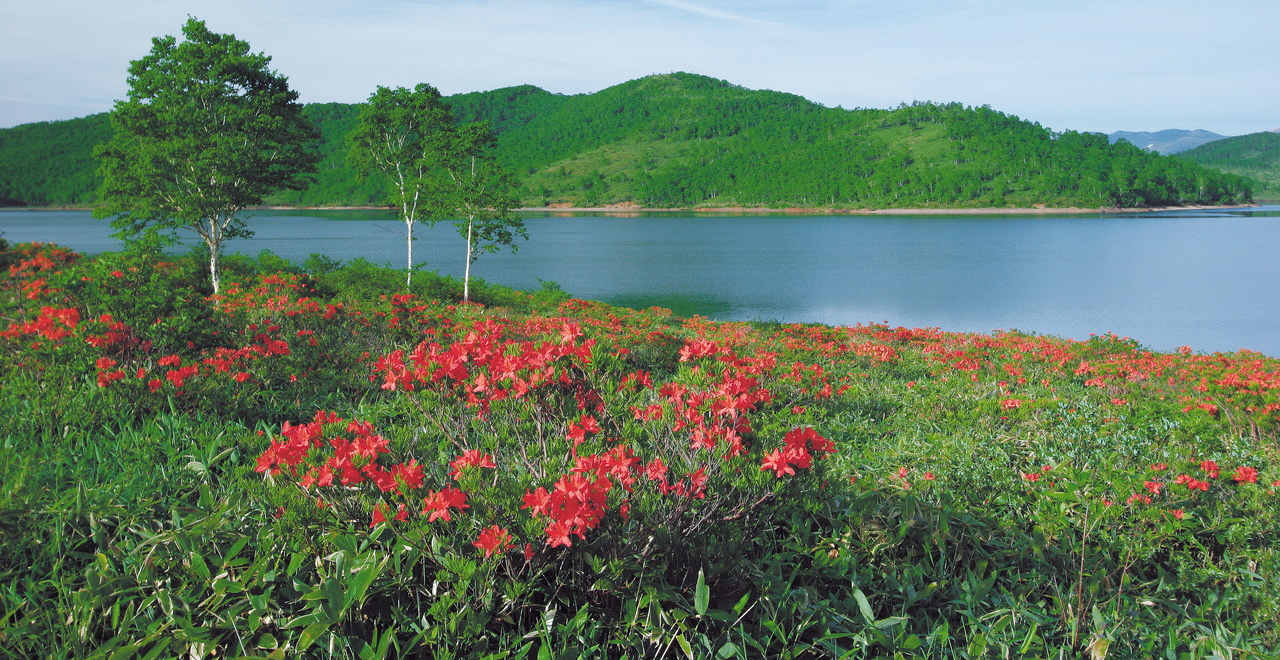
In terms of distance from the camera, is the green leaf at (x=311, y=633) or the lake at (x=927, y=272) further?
the lake at (x=927, y=272)

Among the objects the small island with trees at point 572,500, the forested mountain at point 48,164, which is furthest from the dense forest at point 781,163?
the small island with trees at point 572,500

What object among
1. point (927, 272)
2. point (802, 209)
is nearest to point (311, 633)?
point (927, 272)

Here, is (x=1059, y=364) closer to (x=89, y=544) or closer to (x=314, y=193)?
(x=89, y=544)

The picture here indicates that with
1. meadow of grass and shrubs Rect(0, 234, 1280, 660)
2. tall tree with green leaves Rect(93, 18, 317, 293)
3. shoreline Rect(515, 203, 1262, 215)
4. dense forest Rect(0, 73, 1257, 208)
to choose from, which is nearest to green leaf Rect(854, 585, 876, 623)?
meadow of grass and shrubs Rect(0, 234, 1280, 660)

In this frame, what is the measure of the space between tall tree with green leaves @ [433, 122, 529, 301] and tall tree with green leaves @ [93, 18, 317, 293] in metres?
5.58

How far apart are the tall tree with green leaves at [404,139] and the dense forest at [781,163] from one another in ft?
271

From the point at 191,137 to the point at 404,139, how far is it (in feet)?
26.7

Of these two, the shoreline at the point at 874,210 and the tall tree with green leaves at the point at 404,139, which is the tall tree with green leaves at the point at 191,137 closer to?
the tall tree with green leaves at the point at 404,139

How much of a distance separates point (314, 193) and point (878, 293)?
13871 centimetres

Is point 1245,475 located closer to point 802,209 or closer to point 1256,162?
point 802,209

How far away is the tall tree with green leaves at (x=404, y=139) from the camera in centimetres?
2200

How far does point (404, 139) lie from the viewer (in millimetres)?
23156

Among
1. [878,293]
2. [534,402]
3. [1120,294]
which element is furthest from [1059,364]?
[1120,294]

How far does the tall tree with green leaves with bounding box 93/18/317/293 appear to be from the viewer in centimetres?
1564
